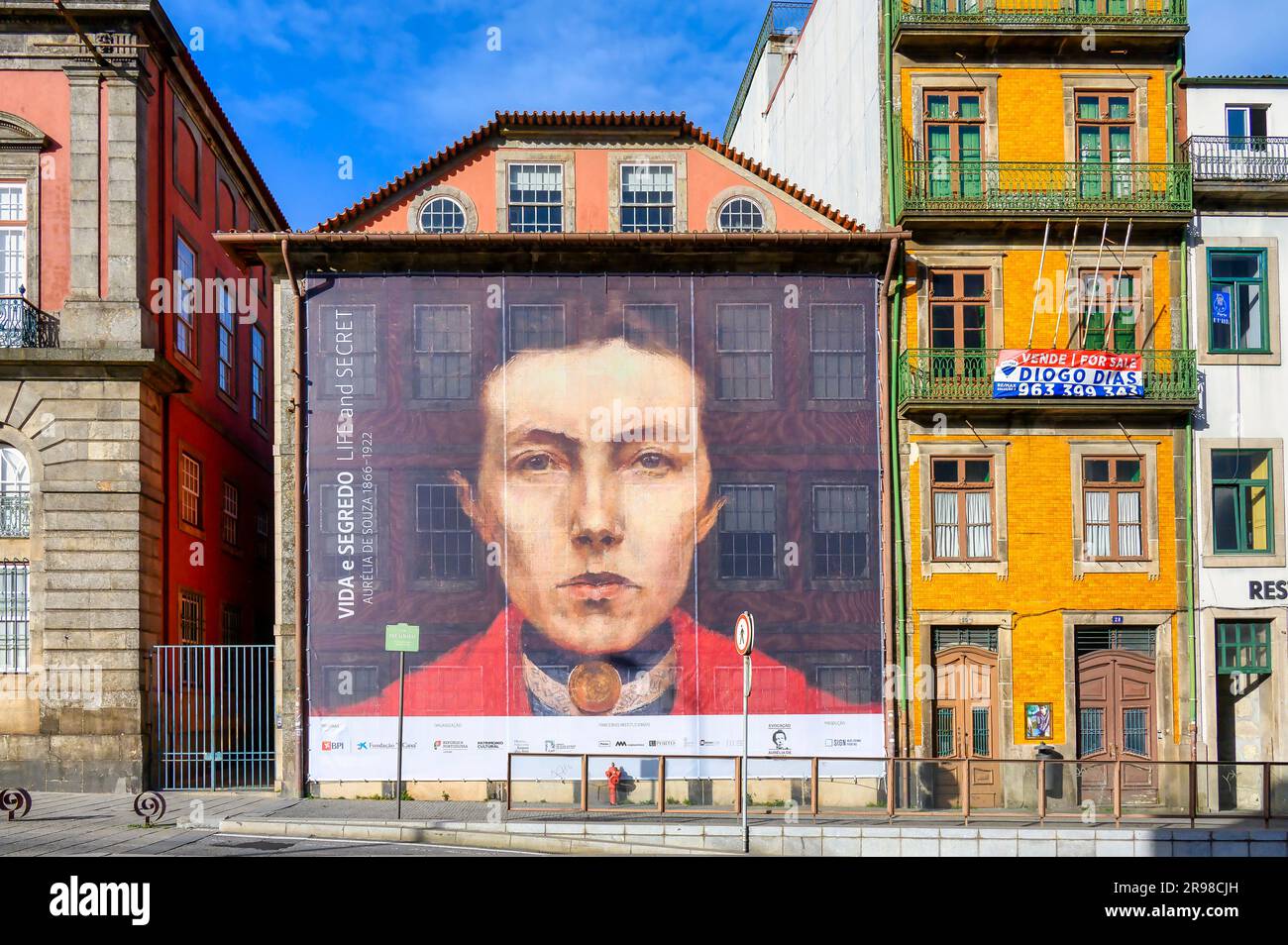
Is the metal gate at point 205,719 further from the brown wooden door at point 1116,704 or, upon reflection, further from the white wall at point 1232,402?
the white wall at point 1232,402

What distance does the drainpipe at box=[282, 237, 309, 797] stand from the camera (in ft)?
78.8

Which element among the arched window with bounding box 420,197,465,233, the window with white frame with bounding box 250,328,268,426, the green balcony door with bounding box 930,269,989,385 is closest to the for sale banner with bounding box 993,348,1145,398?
the green balcony door with bounding box 930,269,989,385

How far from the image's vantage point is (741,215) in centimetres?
2616

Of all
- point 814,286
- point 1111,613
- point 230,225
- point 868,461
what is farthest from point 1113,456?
point 230,225

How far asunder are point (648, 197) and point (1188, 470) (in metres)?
11.9

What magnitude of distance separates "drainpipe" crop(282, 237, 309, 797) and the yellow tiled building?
11082 millimetres

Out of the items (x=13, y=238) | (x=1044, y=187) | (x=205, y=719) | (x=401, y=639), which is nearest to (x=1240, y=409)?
(x=1044, y=187)

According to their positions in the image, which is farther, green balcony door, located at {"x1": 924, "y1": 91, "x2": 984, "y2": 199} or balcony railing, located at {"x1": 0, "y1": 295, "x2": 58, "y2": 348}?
green balcony door, located at {"x1": 924, "y1": 91, "x2": 984, "y2": 199}

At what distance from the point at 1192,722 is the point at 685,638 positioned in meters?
9.81

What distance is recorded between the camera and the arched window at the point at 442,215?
2571 cm

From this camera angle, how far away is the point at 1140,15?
26.2 m

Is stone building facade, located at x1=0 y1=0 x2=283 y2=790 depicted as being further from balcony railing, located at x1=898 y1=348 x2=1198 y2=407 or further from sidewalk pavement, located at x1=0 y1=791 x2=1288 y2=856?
balcony railing, located at x1=898 y1=348 x2=1198 y2=407

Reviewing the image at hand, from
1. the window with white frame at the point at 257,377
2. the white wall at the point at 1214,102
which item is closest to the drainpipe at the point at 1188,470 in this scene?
the white wall at the point at 1214,102

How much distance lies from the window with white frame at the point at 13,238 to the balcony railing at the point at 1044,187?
17.2 meters
